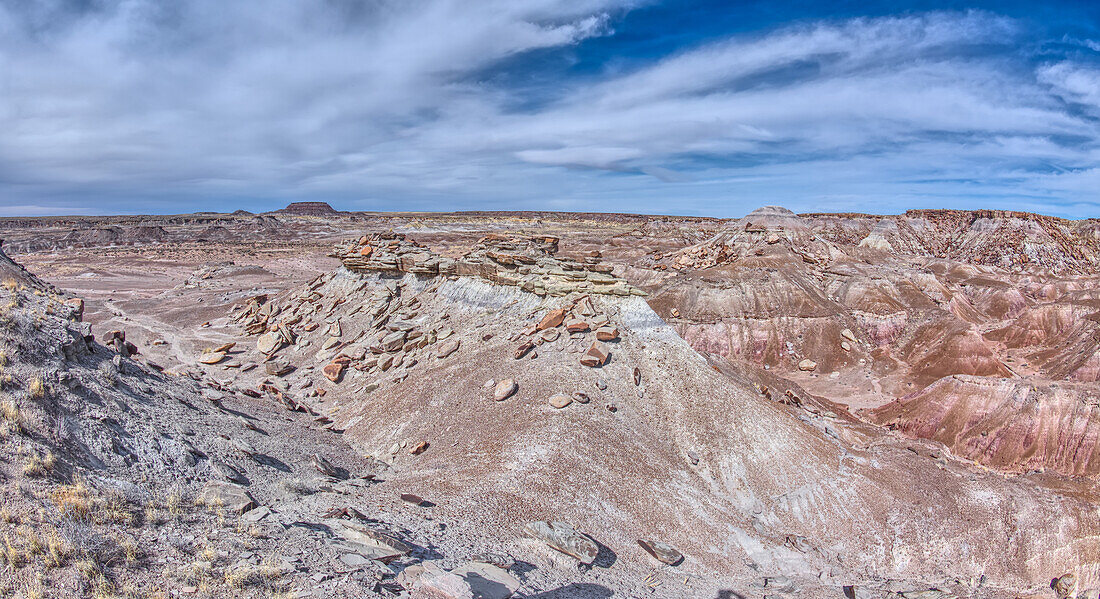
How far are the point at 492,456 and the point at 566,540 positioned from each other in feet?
9.87

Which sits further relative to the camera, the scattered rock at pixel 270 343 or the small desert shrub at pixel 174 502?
the scattered rock at pixel 270 343

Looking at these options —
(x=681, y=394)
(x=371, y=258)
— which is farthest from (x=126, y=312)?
(x=681, y=394)

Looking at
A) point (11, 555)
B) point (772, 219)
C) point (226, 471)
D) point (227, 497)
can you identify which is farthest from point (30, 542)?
point (772, 219)

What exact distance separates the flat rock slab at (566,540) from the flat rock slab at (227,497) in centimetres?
422

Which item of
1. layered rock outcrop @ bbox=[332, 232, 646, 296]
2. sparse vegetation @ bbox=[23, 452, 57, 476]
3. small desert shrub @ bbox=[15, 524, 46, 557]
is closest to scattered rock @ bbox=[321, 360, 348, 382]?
layered rock outcrop @ bbox=[332, 232, 646, 296]

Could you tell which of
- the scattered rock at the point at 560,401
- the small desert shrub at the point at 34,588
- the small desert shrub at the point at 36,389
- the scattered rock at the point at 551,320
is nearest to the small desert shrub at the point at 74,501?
the small desert shrub at the point at 34,588

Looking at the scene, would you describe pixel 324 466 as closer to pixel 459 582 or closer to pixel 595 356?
pixel 459 582

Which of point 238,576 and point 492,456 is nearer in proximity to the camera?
point 238,576

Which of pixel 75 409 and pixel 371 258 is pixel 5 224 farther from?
pixel 75 409

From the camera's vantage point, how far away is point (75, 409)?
822 centimetres

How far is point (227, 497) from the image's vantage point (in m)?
7.64

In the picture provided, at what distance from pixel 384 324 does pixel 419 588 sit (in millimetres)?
15284

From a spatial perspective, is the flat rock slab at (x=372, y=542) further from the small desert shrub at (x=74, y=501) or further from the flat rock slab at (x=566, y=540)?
the small desert shrub at (x=74, y=501)

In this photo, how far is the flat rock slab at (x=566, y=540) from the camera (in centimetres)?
841
